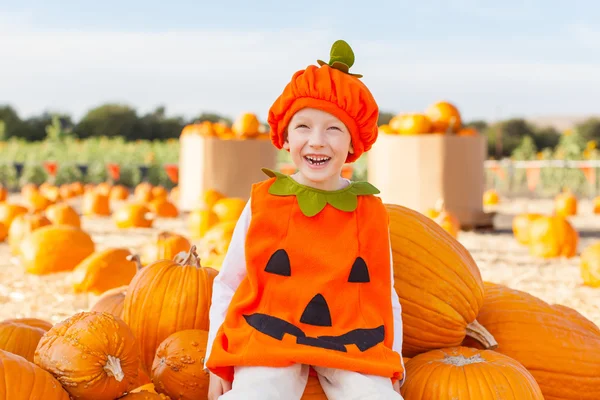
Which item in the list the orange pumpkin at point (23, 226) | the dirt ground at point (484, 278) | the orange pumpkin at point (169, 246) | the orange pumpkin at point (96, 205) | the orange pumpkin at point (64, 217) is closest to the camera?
the dirt ground at point (484, 278)

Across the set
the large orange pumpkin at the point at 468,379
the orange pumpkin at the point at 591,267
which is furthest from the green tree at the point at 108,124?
the large orange pumpkin at the point at 468,379

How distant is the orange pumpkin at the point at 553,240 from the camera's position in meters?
6.59

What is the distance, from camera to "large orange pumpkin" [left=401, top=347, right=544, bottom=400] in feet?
7.14

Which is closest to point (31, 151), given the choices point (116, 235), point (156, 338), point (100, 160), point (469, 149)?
point (100, 160)

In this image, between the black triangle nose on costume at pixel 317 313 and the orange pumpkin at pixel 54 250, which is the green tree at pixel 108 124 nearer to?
the orange pumpkin at pixel 54 250

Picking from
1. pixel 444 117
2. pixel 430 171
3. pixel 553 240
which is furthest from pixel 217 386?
pixel 444 117

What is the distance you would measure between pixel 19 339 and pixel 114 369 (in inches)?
23.8

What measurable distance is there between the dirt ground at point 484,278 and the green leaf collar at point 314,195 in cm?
218

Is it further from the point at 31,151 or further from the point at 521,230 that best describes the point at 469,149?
the point at 31,151

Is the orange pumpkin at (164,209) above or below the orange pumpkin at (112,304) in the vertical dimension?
below

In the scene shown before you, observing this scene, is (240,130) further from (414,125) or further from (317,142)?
(317,142)

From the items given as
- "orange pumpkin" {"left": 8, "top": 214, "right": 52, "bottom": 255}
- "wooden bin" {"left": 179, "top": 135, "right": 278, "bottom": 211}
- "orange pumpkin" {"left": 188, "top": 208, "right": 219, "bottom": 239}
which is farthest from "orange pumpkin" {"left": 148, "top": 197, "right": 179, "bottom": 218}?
"orange pumpkin" {"left": 8, "top": 214, "right": 52, "bottom": 255}

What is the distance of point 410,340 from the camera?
8.32 feet

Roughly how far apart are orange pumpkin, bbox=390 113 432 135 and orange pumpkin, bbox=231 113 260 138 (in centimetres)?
250
